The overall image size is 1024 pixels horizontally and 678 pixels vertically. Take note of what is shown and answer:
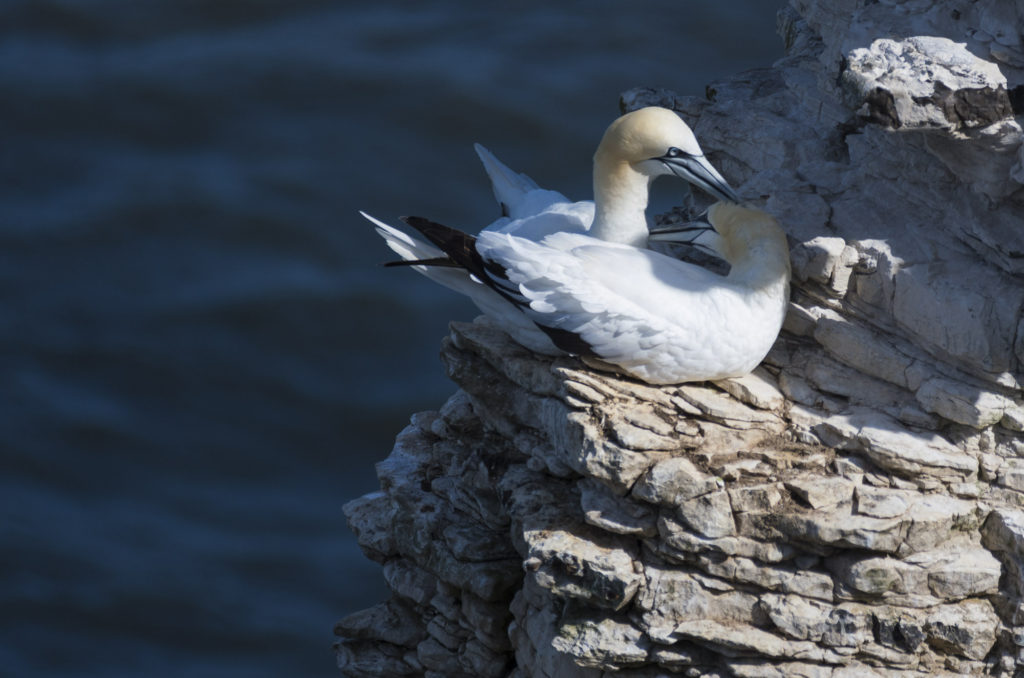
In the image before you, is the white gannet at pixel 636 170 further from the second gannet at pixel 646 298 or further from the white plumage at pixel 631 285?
the second gannet at pixel 646 298

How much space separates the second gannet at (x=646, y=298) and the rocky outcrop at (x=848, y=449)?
0.53 feet

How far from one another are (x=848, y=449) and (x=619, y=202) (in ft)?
5.79

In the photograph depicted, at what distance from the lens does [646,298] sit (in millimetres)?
7438

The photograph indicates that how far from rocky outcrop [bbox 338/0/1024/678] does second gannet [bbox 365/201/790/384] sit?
161 millimetres

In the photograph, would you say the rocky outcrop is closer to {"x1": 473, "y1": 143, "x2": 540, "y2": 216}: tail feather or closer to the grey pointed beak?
the grey pointed beak

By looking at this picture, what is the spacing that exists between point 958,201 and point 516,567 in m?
2.82

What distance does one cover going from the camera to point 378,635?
903cm

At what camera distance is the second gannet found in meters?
7.34

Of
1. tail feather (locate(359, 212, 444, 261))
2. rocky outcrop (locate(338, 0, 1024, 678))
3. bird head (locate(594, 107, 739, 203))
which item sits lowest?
rocky outcrop (locate(338, 0, 1024, 678))

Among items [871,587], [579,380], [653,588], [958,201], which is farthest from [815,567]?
[958,201]

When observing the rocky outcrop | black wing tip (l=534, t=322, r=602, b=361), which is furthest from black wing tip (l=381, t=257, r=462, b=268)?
black wing tip (l=534, t=322, r=602, b=361)

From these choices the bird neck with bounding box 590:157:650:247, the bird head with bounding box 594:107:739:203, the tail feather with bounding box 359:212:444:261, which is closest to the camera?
the bird head with bounding box 594:107:739:203

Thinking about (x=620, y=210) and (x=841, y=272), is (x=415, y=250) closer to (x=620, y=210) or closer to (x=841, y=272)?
(x=620, y=210)

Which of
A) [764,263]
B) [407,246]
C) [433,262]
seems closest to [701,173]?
[764,263]
